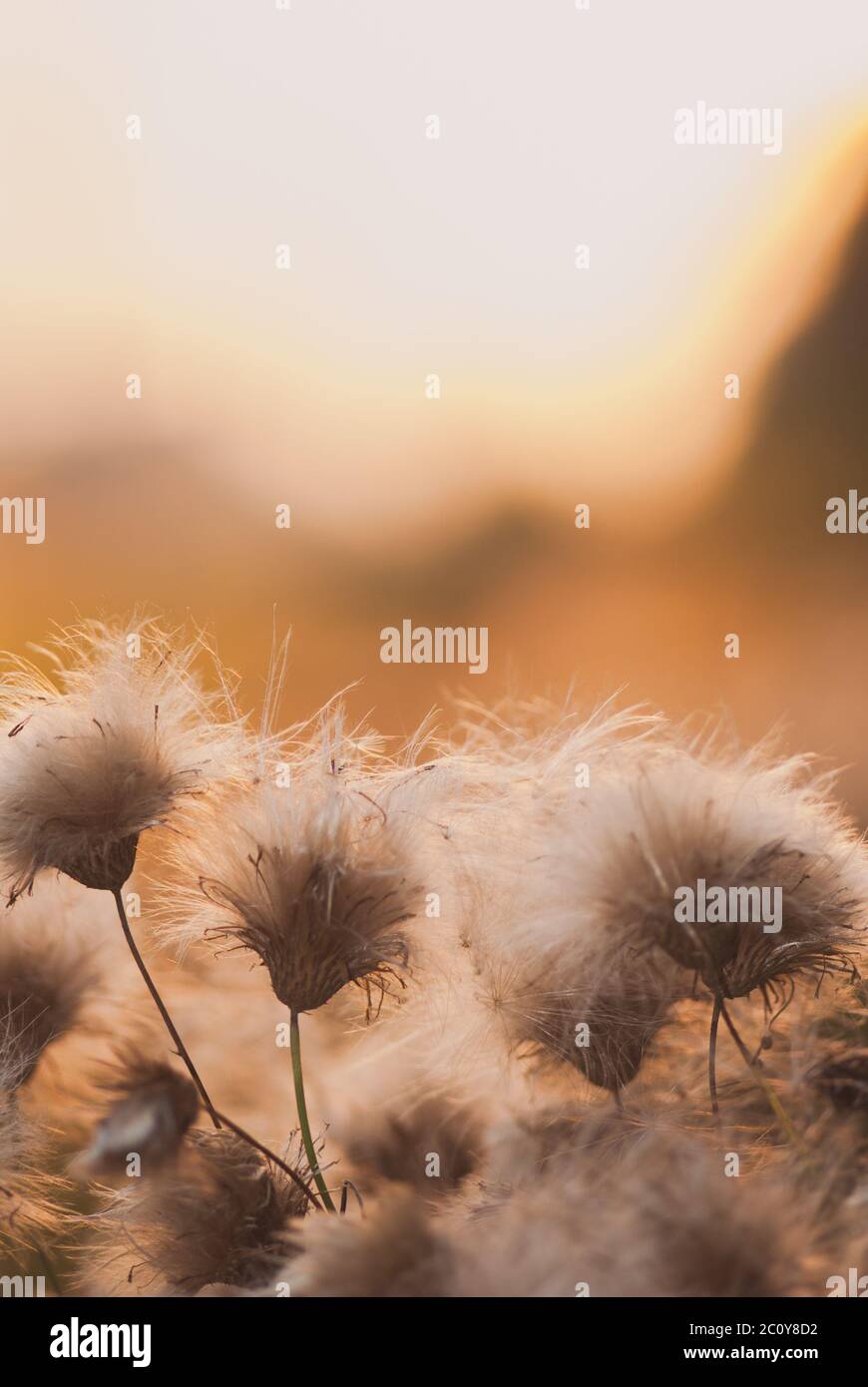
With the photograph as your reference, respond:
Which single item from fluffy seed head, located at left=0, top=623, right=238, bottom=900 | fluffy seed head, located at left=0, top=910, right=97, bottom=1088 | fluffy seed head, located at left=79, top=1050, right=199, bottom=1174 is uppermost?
fluffy seed head, located at left=0, top=623, right=238, bottom=900

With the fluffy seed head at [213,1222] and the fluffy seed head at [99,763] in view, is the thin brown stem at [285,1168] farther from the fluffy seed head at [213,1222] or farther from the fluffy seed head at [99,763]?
the fluffy seed head at [99,763]

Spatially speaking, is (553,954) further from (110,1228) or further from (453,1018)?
(110,1228)

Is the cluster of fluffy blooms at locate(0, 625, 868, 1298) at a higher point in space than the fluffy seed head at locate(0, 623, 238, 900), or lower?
lower

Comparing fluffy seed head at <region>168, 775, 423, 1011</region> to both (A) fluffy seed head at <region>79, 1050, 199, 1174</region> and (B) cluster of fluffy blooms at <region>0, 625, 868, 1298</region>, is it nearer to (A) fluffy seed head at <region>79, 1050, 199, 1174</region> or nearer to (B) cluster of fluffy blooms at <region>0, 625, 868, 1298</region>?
(B) cluster of fluffy blooms at <region>0, 625, 868, 1298</region>

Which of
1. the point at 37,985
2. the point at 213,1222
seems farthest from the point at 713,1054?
the point at 37,985

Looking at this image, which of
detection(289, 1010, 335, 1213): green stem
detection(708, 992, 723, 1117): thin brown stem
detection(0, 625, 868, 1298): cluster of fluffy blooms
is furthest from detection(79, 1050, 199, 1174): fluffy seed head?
detection(708, 992, 723, 1117): thin brown stem

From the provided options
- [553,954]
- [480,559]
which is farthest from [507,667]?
[553,954]

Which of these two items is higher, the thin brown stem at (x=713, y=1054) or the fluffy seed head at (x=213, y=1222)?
the thin brown stem at (x=713, y=1054)

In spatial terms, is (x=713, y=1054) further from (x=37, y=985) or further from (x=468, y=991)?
(x=37, y=985)

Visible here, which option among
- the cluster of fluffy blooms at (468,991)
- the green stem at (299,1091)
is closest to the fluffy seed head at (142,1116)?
the cluster of fluffy blooms at (468,991)
